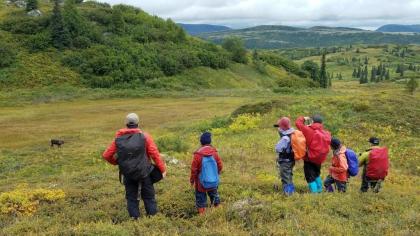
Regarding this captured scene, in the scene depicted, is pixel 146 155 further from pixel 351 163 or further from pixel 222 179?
pixel 351 163

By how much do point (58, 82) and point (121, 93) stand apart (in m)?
10.5

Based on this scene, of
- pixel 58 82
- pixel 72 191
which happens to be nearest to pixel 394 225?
pixel 72 191

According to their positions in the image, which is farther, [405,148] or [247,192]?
[405,148]

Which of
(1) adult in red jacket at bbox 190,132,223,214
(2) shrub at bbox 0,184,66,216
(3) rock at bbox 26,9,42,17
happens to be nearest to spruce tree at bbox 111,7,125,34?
(3) rock at bbox 26,9,42,17

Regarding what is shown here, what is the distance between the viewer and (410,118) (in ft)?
91.2

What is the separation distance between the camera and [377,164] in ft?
40.2

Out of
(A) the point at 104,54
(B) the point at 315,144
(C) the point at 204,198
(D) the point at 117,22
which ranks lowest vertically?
(A) the point at 104,54

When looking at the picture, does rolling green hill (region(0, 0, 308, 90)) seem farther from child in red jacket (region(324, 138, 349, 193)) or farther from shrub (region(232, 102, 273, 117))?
child in red jacket (region(324, 138, 349, 193))

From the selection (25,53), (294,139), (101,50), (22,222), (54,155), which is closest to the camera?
(22,222)

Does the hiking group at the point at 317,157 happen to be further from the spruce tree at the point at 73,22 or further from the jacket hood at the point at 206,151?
the spruce tree at the point at 73,22

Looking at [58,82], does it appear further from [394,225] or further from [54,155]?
[394,225]

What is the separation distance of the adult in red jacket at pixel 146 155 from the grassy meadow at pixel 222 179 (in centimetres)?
43

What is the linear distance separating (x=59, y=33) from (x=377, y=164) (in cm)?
7095

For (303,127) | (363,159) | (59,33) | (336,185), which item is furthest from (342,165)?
(59,33)
